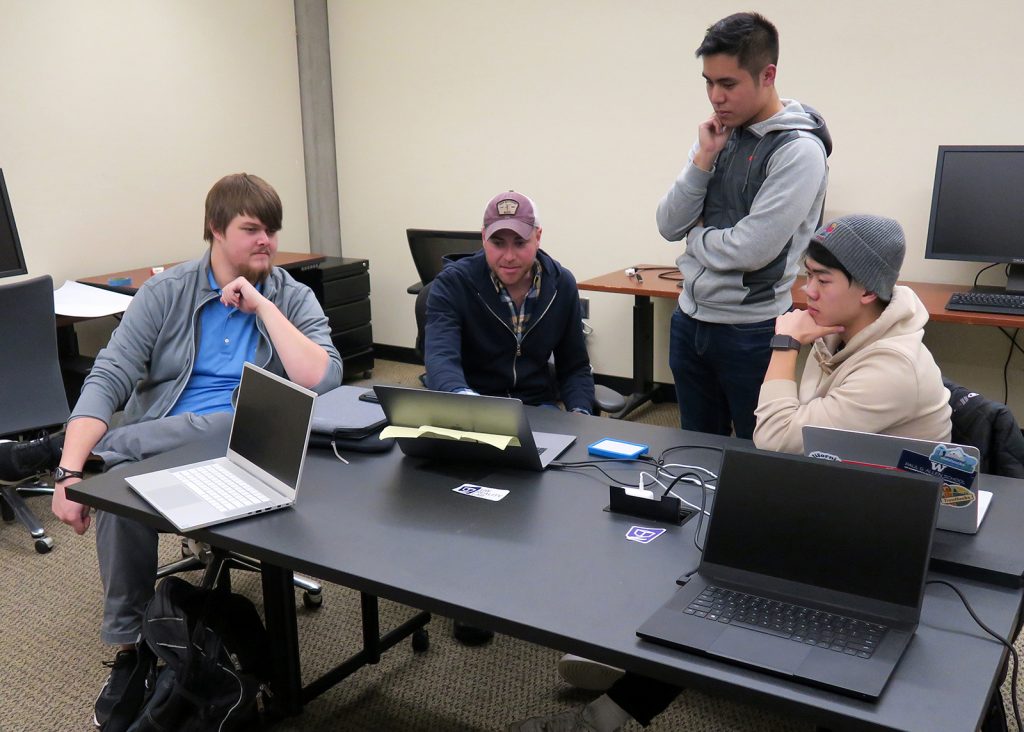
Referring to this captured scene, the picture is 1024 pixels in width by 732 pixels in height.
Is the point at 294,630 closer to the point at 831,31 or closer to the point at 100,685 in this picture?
the point at 100,685

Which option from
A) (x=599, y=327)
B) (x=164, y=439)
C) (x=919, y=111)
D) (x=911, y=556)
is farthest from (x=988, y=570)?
(x=599, y=327)

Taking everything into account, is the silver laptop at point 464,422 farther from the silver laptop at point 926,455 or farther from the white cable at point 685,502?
the silver laptop at point 926,455

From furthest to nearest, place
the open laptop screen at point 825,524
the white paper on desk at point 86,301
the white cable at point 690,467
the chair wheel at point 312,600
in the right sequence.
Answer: the white paper on desk at point 86,301 → the chair wheel at point 312,600 → the white cable at point 690,467 → the open laptop screen at point 825,524

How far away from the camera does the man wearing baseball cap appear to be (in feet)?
7.39

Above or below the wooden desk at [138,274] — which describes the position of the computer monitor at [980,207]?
above

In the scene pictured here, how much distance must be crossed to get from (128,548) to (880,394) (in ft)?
5.32

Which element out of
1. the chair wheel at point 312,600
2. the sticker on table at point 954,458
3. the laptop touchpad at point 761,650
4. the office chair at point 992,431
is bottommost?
the chair wheel at point 312,600

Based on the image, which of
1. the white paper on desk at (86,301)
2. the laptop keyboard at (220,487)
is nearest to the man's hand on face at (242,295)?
the laptop keyboard at (220,487)

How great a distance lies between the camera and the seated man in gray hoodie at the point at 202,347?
2039 millimetres

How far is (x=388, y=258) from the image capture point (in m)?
5.03

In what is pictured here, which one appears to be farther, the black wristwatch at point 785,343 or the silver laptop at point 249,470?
the black wristwatch at point 785,343

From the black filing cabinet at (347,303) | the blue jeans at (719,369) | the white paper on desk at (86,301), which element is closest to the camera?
the blue jeans at (719,369)

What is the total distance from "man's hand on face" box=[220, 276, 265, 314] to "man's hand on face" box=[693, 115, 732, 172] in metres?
1.16

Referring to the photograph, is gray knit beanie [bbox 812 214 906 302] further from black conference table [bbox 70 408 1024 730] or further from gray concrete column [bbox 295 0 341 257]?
gray concrete column [bbox 295 0 341 257]
